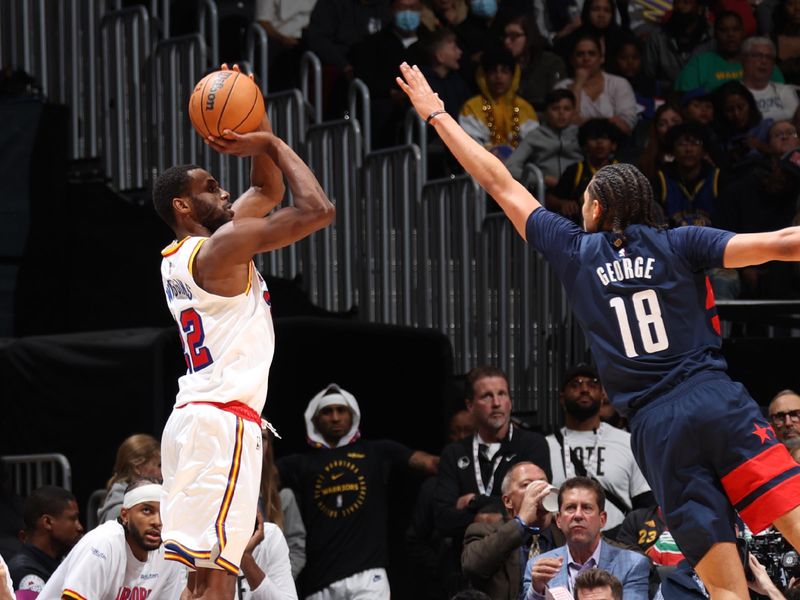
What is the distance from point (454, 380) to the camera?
→ 1185 centimetres

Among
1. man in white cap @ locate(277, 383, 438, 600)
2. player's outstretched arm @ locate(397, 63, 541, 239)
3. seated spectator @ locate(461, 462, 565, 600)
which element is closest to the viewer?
player's outstretched arm @ locate(397, 63, 541, 239)

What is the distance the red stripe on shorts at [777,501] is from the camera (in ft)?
19.0

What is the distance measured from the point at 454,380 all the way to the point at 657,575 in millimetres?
3562

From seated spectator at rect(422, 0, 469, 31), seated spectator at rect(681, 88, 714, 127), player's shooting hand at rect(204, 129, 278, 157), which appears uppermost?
seated spectator at rect(422, 0, 469, 31)

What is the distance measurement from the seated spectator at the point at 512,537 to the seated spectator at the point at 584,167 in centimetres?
332

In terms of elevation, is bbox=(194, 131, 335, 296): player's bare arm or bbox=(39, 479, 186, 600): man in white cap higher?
bbox=(194, 131, 335, 296): player's bare arm

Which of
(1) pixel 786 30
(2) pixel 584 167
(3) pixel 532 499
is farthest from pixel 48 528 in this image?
(1) pixel 786 30

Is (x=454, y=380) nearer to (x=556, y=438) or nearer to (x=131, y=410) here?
(x=556, y=438)

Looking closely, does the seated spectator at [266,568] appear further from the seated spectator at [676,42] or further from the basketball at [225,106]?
the seated spectator at [676,42]

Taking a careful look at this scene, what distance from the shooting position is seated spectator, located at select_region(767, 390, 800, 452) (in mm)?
9633

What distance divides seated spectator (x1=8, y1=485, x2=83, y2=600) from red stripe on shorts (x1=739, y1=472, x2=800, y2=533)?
4.93 meters

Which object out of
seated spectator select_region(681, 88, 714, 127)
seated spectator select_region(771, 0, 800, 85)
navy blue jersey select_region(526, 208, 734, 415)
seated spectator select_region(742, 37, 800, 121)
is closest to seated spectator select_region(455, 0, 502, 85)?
seated spectator select_region(681, 88, 714, 127)

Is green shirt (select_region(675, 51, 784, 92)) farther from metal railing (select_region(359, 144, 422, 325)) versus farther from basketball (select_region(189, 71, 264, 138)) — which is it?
basketball (select_region(189, 71, 264, 138))

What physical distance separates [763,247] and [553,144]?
24.9ft
